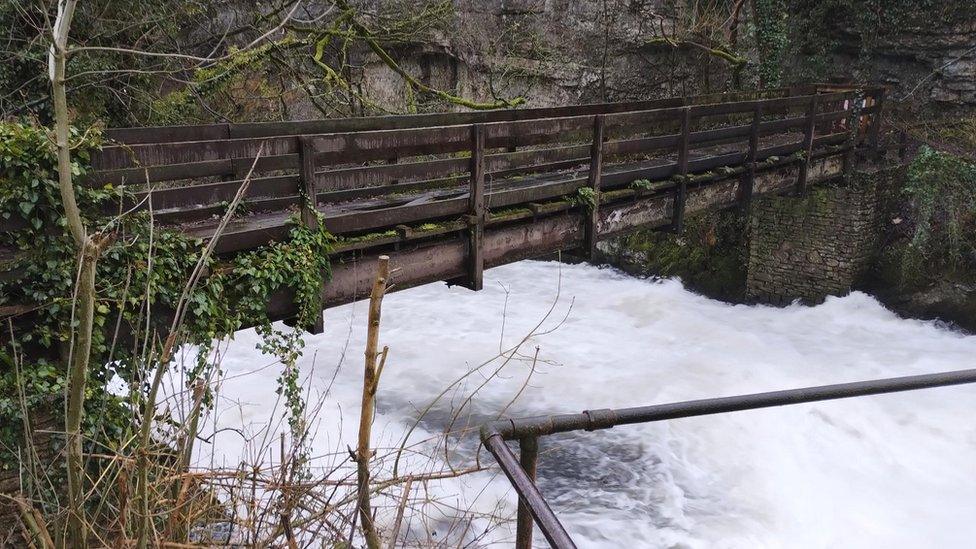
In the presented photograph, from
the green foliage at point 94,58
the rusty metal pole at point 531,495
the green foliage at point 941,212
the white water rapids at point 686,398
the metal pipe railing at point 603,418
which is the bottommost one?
the white water rapids at point 686,398

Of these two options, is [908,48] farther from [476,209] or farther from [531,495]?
[531,495]

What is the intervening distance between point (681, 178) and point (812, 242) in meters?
5.55

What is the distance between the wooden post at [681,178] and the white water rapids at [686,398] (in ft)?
5.72

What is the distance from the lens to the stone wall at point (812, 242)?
12.9 m

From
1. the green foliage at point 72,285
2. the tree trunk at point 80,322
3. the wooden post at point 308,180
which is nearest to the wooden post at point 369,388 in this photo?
the tree trunk at point 80,322

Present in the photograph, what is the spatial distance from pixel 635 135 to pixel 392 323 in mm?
7790

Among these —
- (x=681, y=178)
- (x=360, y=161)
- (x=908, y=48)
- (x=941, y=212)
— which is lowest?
(x=941, y=212)

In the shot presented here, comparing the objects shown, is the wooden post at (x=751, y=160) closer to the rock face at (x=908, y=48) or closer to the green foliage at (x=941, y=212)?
the green foliage at (x=941, y=212)

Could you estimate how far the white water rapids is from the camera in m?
7.68

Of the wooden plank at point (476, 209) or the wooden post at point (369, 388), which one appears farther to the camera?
the wooden plank at point (476, 209)

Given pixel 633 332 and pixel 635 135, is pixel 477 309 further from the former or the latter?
pixel 635 135

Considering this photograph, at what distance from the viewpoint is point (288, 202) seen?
708 cm

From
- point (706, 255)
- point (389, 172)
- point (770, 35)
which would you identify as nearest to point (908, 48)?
point (770, 35)

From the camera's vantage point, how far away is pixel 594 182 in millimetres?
7988
